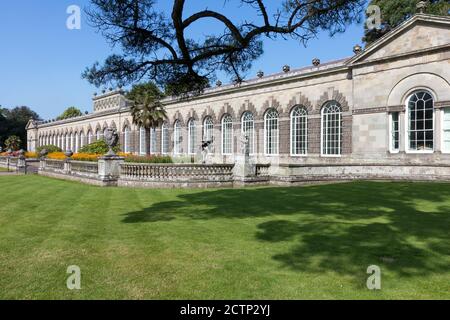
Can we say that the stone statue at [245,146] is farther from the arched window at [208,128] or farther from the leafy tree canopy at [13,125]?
the leafy tree canopy at [13,125]

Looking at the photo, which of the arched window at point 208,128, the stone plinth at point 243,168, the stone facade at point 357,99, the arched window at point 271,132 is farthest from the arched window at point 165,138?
the stone plinth at point 243,168

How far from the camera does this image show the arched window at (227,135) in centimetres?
3562

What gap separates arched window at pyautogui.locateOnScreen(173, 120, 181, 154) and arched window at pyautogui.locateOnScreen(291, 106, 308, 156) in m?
16.5

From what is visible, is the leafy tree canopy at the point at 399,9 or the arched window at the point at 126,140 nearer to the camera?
Result: the leafy tree canopy at the point at 399,9

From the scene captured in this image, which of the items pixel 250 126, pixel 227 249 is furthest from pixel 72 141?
pixel 227 249

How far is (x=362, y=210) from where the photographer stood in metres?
10.0

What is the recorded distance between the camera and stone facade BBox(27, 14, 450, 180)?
19750mm

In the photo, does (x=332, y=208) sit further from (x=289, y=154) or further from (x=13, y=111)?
(x=13, y=111)

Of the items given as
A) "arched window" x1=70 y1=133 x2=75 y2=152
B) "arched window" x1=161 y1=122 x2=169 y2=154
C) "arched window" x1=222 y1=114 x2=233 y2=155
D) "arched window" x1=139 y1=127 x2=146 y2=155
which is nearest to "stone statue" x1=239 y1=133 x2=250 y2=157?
"arched window" x1=222 y1=114 x2=233 y2=155

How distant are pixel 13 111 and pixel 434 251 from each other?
11437 centimetres

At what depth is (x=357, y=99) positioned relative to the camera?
23453mm

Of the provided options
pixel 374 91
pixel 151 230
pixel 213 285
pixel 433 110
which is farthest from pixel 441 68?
pixel 213 285

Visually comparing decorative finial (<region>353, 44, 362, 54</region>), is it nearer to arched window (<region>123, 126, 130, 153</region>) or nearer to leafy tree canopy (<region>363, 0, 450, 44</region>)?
leafy tree canopy (<region>363, 0, 450, 44</region>)

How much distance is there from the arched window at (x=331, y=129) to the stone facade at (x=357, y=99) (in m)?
0.15
